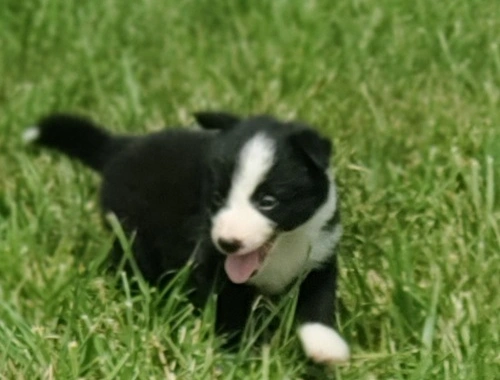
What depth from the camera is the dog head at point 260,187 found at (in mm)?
2721

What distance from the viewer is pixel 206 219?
2969 millimetres

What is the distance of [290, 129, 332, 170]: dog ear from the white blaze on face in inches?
2.5

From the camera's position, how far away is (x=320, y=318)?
292cm

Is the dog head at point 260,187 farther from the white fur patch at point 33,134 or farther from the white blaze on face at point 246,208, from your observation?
the white fur patch at point 33,134

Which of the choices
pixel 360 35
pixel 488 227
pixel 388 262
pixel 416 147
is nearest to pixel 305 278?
pixel 388 262

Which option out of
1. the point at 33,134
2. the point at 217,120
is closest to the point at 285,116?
the point at 33,134

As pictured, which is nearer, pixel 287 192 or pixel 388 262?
pixel 287 192

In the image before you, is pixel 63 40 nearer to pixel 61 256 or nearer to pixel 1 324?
pixel 61 256

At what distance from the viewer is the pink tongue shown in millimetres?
2895

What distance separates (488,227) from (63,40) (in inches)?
96.7

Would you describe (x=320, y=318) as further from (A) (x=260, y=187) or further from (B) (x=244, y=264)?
(A) (x=260, y=187)

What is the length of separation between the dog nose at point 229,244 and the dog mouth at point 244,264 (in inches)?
6.5

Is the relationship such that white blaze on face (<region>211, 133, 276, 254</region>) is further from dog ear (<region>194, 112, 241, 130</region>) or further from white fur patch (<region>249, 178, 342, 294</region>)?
dog ear (<region>194, 112, 241, 130</region>)

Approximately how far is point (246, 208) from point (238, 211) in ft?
0.07
